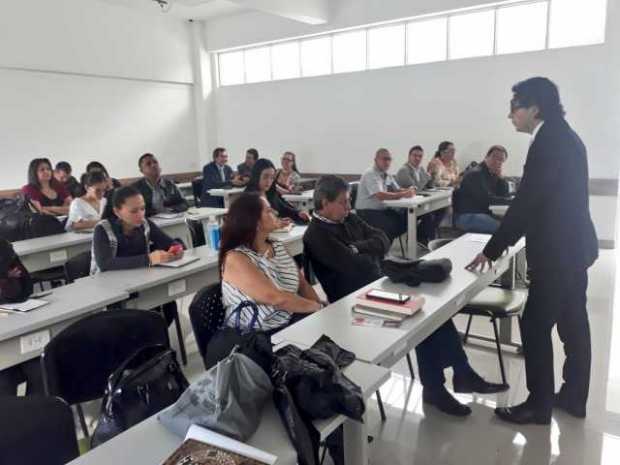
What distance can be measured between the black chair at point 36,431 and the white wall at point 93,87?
6.86m

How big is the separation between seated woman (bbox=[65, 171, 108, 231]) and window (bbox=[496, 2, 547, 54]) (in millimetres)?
5456

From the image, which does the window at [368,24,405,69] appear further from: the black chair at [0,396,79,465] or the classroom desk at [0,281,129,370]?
the black chair at [0,396,79,465]

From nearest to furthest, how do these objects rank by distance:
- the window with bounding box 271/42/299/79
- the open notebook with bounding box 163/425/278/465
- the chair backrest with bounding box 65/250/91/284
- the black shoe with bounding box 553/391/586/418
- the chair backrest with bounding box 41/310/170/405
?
1. the open notebook with bounding box 163/425/278/465
2. the chair backrest with bounding box 41/310/170/405
3. the black shoe with bounding box 553/391/586/418
4. the chair backrest with bounding box 65/250/91/284
5. the window with bounding box 271/42/299/79

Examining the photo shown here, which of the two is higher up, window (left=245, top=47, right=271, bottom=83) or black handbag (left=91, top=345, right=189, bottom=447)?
window (left=245, top=47, right=271, bottom=83)

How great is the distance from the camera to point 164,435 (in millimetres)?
1157

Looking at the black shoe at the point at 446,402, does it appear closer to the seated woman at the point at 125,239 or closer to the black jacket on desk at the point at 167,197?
the seated woman at the point at 125,239

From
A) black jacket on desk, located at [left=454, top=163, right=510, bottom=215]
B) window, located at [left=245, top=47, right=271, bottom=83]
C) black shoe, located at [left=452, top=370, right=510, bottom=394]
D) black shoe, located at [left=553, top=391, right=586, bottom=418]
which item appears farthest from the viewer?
window, located at [left=245, top=47, right=271, bottom=83]

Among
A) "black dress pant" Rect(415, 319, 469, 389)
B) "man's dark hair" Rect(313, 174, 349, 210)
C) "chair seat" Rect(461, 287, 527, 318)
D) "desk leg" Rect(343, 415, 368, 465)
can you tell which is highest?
"man's dark hair" Rect(313, 174, 349, 210)

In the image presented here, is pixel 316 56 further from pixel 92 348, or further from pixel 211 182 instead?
pixel 92 348

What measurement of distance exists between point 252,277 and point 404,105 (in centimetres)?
624

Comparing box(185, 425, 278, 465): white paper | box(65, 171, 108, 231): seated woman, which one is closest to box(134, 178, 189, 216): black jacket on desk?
box(65, 171, 108, 231): seated woman

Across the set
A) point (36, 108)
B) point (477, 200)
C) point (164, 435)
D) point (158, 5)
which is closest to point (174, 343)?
point (164, 435)

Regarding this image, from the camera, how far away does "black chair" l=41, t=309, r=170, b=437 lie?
5.70 feet

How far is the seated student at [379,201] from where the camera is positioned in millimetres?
5430
